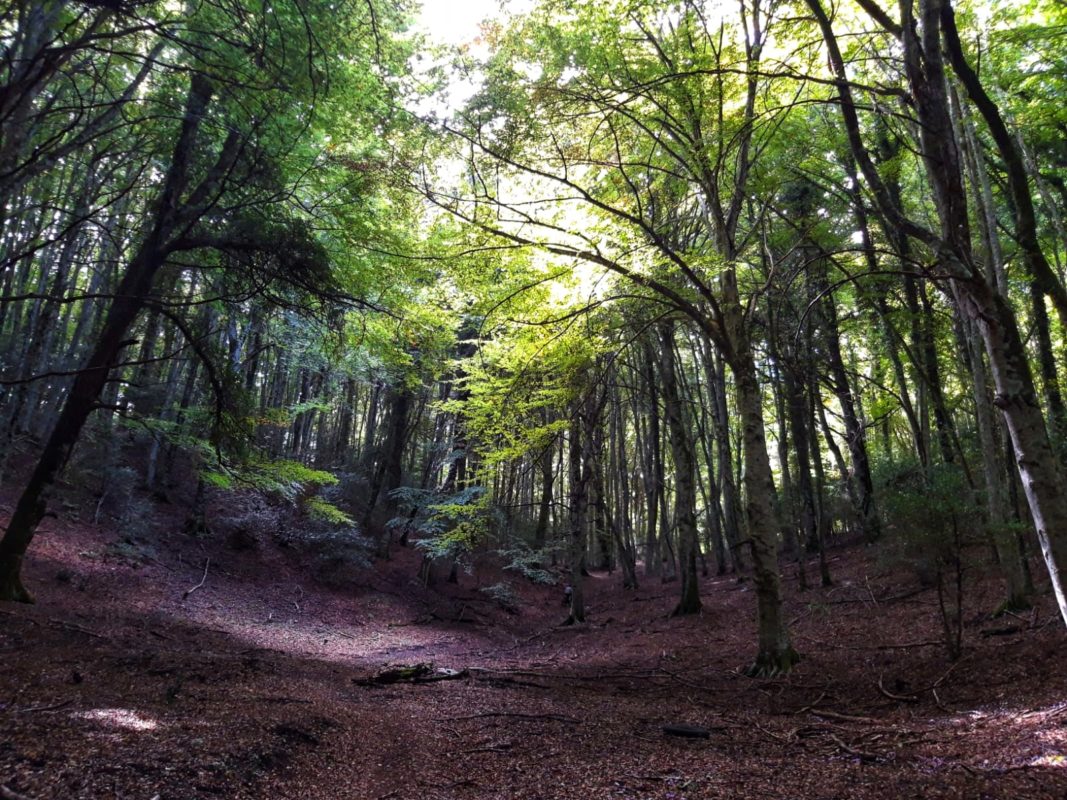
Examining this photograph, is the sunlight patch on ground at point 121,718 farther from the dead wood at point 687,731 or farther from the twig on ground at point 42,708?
the dead wood at point 687,731

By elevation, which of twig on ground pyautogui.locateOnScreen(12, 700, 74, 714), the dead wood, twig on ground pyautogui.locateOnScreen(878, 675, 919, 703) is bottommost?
the dead wood

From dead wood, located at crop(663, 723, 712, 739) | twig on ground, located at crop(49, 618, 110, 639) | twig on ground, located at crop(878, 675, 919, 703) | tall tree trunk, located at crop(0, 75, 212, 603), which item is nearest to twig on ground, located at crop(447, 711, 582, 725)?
dead wood, located at crop(663, 723, 712, 739)

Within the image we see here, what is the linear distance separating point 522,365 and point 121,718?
20.5 feet

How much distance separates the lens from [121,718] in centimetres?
399

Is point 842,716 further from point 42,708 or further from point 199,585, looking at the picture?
point 199,585

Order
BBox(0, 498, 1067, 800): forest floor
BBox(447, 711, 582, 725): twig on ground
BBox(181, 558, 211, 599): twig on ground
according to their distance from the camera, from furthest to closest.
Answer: BBox(181, 558, 211, 599): twig on ground
BBox(447, 711, 582, 725): twig on ground
BBox(0, 498, 1067, 800): forest floor

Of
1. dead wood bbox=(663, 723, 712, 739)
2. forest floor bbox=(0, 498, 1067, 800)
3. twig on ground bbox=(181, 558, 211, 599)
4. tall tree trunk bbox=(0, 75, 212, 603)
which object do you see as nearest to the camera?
forest floor bbox=(0, 498, 1067, 800)

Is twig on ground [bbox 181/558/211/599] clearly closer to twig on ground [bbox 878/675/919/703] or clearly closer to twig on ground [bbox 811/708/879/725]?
twig on ground [bbox 811/708/879/725]

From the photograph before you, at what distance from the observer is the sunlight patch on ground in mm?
3850

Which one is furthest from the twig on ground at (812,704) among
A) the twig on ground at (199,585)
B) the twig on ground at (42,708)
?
the twig on ground at (199,585)

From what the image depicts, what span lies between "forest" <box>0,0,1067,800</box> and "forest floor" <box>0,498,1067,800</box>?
53mm

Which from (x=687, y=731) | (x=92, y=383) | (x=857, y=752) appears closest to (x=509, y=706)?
(x=687, y=731)

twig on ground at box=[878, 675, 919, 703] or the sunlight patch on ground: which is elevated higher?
the sunlight patch on ground

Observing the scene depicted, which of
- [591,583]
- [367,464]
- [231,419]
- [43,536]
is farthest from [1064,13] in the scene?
[367,464]
